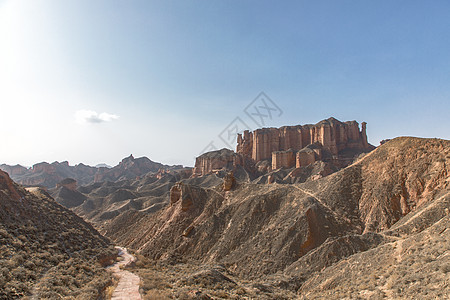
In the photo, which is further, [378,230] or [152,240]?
[152,240]

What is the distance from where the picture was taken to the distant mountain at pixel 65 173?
503ft

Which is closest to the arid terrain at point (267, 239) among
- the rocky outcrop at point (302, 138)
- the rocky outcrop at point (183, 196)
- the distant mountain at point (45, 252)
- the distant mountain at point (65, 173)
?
the distant mountain at point (45, 252)

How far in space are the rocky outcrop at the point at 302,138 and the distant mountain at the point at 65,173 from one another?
2674 inches

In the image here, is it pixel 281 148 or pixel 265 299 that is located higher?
pixel 281 148

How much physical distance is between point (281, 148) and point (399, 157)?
76832 mm

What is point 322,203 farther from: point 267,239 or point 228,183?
point 228,183

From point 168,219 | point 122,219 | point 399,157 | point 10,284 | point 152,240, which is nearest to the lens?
point 10,284

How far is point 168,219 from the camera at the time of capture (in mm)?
42875

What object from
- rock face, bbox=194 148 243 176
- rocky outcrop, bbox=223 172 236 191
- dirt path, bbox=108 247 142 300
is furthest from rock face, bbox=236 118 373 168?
dirt path, bbox=108 247 142 300

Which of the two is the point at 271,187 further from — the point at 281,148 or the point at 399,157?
the point at 281,148

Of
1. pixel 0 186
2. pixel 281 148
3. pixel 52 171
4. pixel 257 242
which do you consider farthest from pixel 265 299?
pixel 52 171

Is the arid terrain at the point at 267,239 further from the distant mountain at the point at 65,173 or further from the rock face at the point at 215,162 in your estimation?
the distant mountain at the point at 65,173

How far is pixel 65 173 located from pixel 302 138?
15870cm

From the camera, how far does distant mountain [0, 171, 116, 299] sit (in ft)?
47.4
